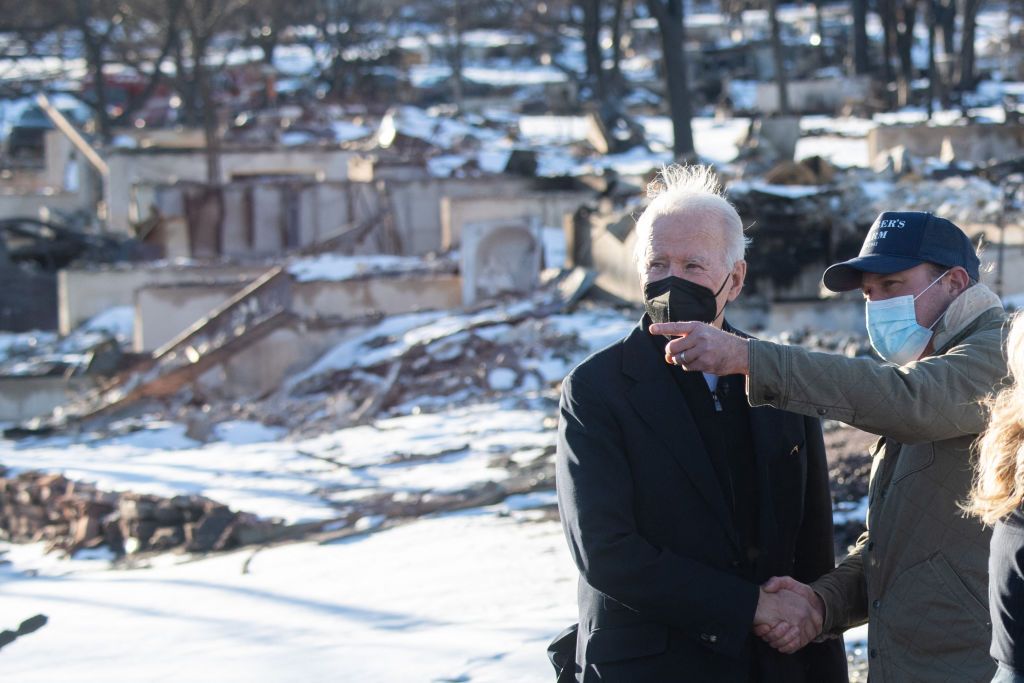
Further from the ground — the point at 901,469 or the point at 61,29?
the point at 61,29

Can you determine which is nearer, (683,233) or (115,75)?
(683,233)

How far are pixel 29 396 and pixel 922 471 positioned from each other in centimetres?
1649

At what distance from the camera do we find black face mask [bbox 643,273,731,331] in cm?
327

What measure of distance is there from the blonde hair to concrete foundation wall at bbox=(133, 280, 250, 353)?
55.2ft

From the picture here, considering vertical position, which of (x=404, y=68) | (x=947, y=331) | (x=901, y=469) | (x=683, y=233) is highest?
(x=404, y=68)

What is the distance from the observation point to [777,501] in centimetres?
344

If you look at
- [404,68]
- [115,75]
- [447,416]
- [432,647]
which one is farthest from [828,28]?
[432,647]

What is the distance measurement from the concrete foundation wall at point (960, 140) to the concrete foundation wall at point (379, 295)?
35.4 ft

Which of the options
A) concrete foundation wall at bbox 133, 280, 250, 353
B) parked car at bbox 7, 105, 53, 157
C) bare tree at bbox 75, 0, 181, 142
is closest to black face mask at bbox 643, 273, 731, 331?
concrete foundation wall at bbox 133, 280, 250, 353

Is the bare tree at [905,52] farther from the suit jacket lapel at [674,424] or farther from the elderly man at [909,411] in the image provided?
the suit jacket lapel at [674,424]

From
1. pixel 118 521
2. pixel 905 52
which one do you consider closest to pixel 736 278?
pixel 118 521

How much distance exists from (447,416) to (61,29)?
50387 mm

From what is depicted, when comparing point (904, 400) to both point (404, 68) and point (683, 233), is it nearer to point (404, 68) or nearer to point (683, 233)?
point (683, 233)

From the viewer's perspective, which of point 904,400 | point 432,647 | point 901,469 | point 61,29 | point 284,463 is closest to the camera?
point 904,400
